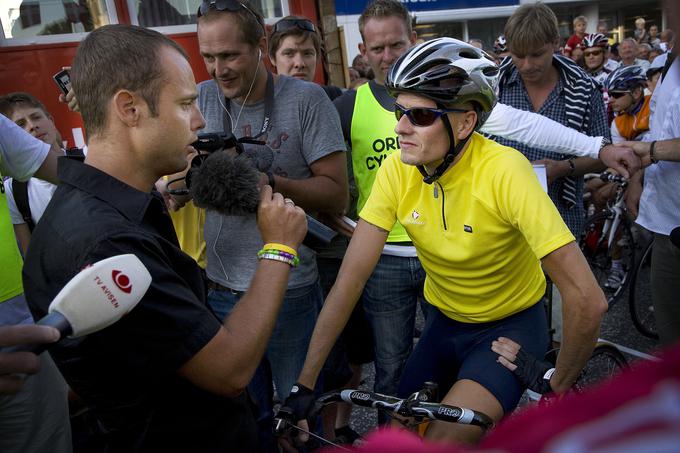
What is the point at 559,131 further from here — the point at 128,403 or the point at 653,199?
the point at 128,403

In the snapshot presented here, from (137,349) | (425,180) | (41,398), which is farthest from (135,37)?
(41,398)

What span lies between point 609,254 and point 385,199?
A: 4.34m

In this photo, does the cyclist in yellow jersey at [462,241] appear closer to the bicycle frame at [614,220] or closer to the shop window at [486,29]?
the bicycle frame at [614,220]

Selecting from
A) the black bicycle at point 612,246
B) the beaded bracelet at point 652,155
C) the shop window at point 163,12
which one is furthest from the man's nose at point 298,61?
the shop window at point 163,12

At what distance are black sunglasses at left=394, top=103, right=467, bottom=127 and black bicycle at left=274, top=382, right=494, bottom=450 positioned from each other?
1042 mm

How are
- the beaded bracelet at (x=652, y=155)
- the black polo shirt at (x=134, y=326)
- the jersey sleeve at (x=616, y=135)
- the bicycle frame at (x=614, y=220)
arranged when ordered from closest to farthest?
1. the black polo shirt at (x=134, y=326)
2. the beaded bracelet at (x=652, y=155)
3. the bicycle frame at (x=614, y=220)
4. the jersey sleeve at (x=616, y=135)

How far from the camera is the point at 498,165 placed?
2.23 meters

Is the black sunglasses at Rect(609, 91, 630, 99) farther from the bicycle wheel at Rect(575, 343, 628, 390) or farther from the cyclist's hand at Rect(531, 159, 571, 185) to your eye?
the bicycle wheel at Rect(575, 343, 628, 390)

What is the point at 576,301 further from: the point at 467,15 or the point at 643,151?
the point at 467,15

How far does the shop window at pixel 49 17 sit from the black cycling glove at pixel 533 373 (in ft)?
22.4

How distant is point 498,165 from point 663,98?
1640 mm

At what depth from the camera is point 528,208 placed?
2.06m

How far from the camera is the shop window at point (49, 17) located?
6.61m

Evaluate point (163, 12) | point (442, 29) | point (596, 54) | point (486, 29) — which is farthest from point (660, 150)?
point (486, 29)
